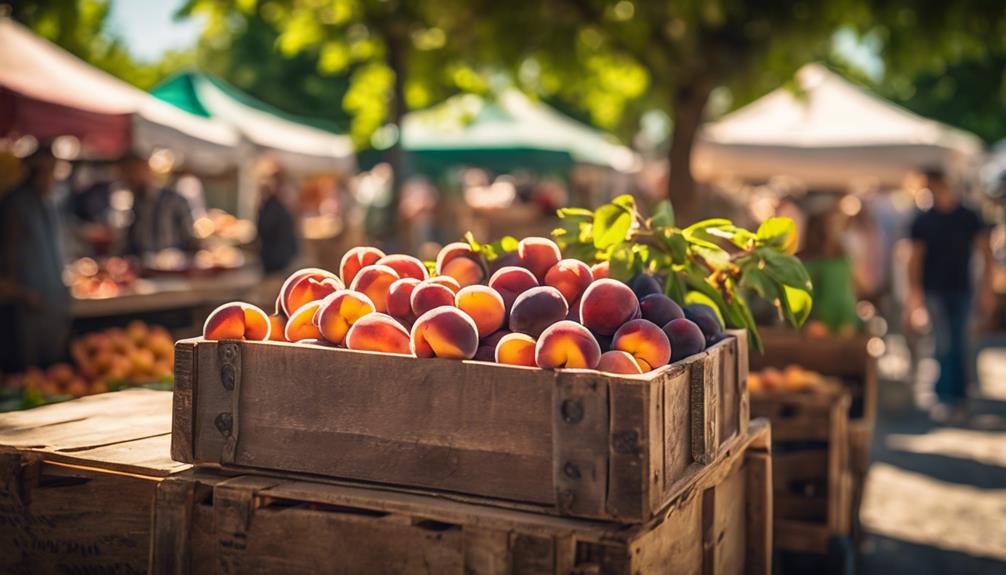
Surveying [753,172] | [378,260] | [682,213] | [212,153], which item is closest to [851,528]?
[378,260]

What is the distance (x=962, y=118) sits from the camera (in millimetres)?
34906

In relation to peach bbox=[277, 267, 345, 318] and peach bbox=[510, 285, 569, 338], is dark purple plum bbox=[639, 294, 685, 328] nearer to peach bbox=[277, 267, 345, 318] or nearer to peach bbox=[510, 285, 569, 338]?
peach bbox=[510, 285, 569, 338]

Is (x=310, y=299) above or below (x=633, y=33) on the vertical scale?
below

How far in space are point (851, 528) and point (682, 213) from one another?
485 cm

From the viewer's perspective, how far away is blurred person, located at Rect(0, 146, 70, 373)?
6.46m

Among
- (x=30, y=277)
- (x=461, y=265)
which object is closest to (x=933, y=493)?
(x=461, y=265)

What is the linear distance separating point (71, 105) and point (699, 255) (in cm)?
514

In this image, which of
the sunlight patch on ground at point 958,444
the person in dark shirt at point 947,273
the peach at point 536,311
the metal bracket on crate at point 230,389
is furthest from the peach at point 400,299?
the person in dark shirt at point 947,273

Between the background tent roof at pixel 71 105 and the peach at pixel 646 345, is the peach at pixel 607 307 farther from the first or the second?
the background tent roof at pixel 71 105

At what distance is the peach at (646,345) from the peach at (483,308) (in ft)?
1.02

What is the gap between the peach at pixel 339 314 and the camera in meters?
2.41

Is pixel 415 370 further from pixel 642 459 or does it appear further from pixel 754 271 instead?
pixel 754 271

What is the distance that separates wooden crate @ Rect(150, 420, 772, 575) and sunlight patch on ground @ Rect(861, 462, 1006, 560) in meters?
3.48

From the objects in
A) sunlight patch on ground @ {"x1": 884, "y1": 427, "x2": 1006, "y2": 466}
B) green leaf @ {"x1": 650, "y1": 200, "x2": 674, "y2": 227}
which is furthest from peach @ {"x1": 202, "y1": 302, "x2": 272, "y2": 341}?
sunlight patch on ground @ {"x1": 884, "y1": 427, "x2": 1006, "y2": 466}
